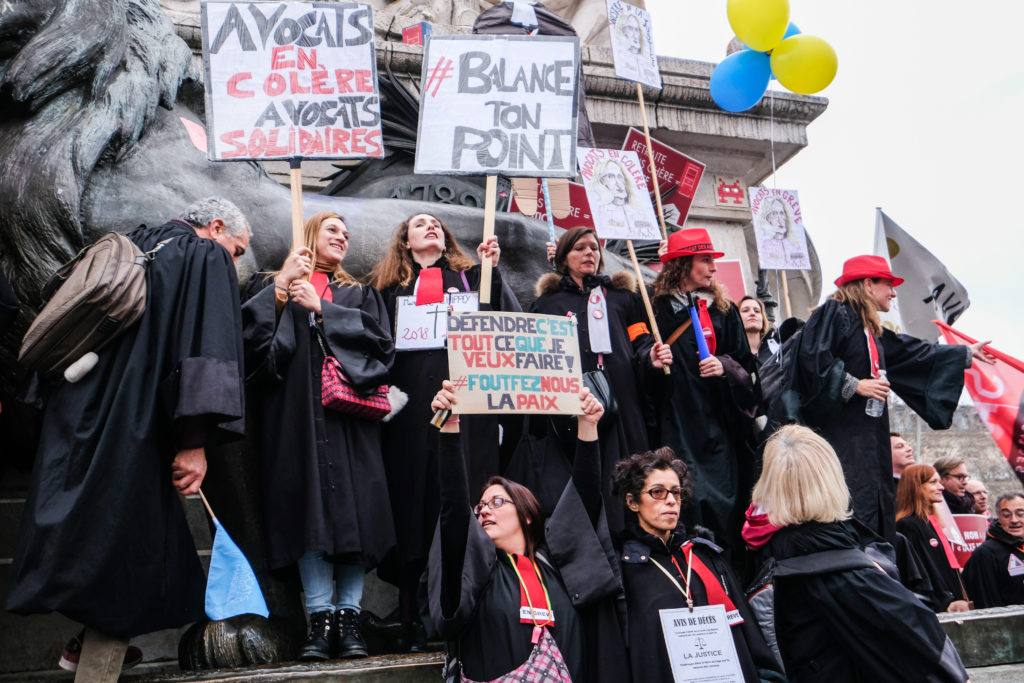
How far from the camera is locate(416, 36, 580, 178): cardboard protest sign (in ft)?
17.4

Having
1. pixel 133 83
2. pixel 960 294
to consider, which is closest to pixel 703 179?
pixel 960 294

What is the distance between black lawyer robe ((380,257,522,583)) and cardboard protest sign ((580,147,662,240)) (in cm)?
163

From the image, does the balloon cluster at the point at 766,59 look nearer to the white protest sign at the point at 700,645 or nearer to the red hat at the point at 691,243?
the red hat at the point at 691,243

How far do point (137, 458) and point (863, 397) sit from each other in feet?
12.7

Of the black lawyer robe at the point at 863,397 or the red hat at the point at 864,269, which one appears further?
the red hat at the point at 864,269

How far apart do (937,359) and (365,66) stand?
3.67 m

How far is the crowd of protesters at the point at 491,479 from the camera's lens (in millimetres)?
3758

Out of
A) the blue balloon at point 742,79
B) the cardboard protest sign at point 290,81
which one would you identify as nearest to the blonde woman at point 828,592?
the cardboard protest sign at point 290,81

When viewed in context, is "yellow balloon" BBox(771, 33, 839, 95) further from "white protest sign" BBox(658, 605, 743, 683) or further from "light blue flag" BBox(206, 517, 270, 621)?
"light blue flag" BBox(206, 517, 270, 621)

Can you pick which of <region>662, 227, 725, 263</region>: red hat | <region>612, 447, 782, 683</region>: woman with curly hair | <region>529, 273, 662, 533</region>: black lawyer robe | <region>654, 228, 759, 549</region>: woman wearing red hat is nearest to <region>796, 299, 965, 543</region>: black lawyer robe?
<region>654, 228, 759, 549</region>: woman wearing red hat

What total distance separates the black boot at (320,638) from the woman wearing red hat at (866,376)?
280cm

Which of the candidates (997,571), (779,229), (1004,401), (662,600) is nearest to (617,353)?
(662,600)

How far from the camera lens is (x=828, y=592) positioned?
401 cm

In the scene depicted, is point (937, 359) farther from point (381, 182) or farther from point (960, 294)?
point (381, 182)
